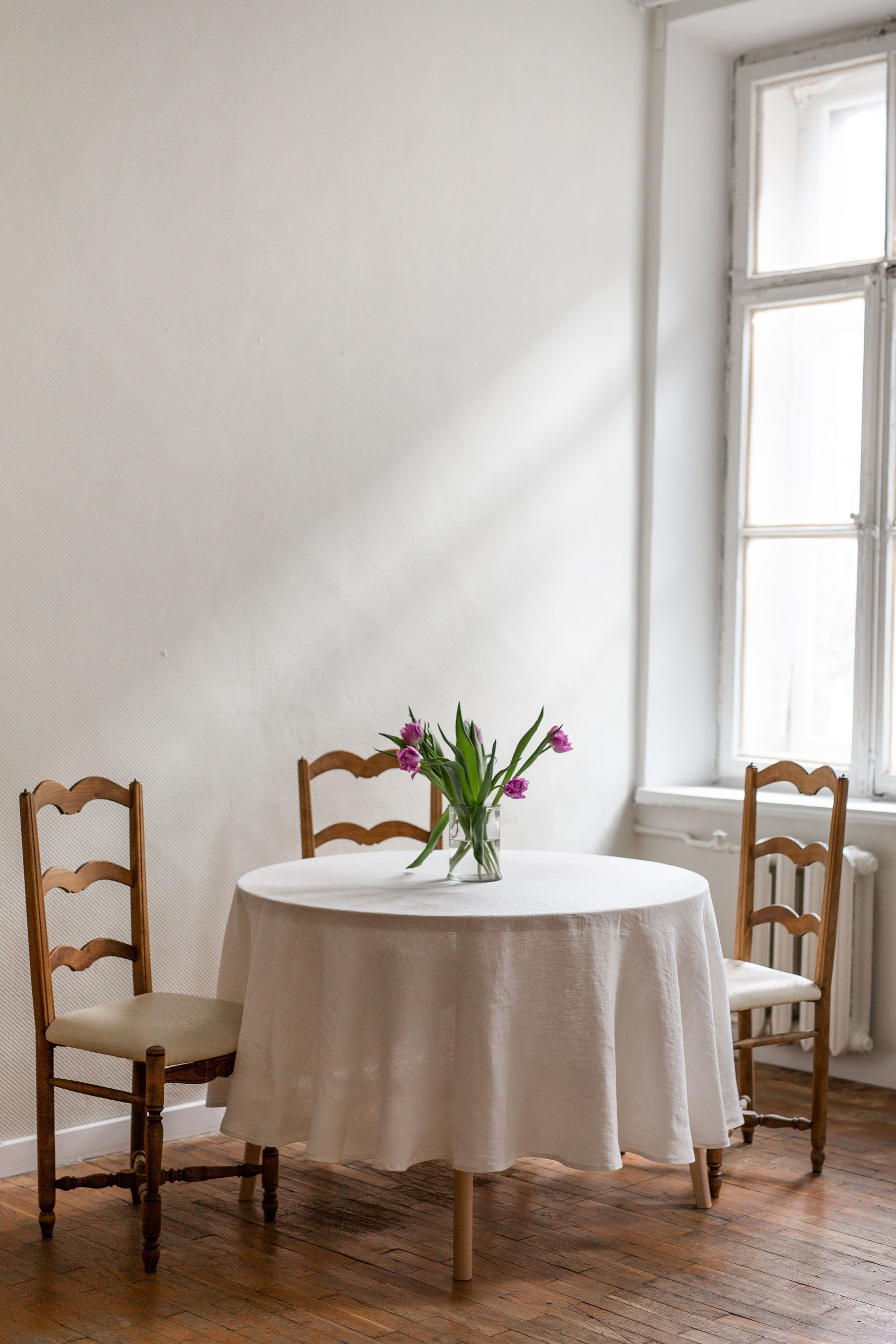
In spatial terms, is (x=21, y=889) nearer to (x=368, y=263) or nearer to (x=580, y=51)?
(x=368, y=263)

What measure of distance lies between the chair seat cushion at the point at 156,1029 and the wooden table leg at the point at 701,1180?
1.07 m

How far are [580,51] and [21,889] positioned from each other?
322cm

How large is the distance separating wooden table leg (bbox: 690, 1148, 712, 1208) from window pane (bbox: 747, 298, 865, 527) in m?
2.46

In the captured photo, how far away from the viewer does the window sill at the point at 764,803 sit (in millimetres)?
4383

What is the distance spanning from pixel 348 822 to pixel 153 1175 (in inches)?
52.1

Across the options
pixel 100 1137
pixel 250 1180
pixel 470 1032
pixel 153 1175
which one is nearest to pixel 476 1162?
pixel 470 1032

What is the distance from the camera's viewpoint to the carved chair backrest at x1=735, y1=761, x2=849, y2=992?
3494 mm

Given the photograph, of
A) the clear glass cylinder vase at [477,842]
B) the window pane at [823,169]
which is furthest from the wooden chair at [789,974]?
the window pane at [823,169]

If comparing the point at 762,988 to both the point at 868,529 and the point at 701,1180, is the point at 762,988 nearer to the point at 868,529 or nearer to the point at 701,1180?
the point at 701,1180

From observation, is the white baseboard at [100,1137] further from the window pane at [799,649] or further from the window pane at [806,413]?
the window pane at [806,413]

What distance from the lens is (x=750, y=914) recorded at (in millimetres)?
3715

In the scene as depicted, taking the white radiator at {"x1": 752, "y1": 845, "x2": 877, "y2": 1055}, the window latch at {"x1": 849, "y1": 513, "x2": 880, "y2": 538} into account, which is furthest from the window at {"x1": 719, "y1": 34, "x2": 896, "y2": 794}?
the white radiator at {"x1": 752, "y1": 845, "x2": 877, "y2": 1055}

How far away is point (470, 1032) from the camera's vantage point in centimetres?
261

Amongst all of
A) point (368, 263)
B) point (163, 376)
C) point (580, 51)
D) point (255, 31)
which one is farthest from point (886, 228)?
point (163, 376)
